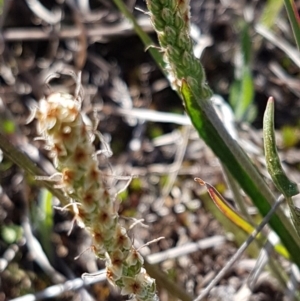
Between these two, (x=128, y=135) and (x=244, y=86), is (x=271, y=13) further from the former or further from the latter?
(x=128, y=135)

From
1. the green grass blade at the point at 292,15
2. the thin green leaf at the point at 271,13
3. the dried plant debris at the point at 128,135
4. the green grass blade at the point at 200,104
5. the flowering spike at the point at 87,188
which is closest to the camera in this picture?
the flowering spike at the point at 87,188

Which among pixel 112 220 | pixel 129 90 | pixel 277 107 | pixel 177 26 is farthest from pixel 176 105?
pixel 112 220

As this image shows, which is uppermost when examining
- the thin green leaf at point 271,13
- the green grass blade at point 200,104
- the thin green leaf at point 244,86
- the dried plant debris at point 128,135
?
the green grass blade at point 200,104

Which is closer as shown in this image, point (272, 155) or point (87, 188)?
point (87, 188)

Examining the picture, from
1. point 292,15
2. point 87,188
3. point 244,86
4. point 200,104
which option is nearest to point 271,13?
point 244,86

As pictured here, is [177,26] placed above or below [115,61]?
above

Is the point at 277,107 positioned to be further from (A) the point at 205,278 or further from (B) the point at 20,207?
(B) the point at 20,207

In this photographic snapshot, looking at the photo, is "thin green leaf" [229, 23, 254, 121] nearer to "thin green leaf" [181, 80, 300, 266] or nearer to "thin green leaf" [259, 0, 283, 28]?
"thin green leaf" [259, 0, 283, 28]

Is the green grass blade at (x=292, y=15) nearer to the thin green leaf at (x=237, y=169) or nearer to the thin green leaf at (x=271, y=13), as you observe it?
the thin green leaf at (x=237, y=169)

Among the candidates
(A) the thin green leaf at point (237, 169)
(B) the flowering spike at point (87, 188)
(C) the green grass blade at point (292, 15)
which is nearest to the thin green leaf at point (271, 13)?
(C) the green grass blade at point (292, 15)

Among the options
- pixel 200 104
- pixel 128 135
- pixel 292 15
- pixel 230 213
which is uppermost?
pixel 292 15

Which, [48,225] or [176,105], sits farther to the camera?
[176,105]
